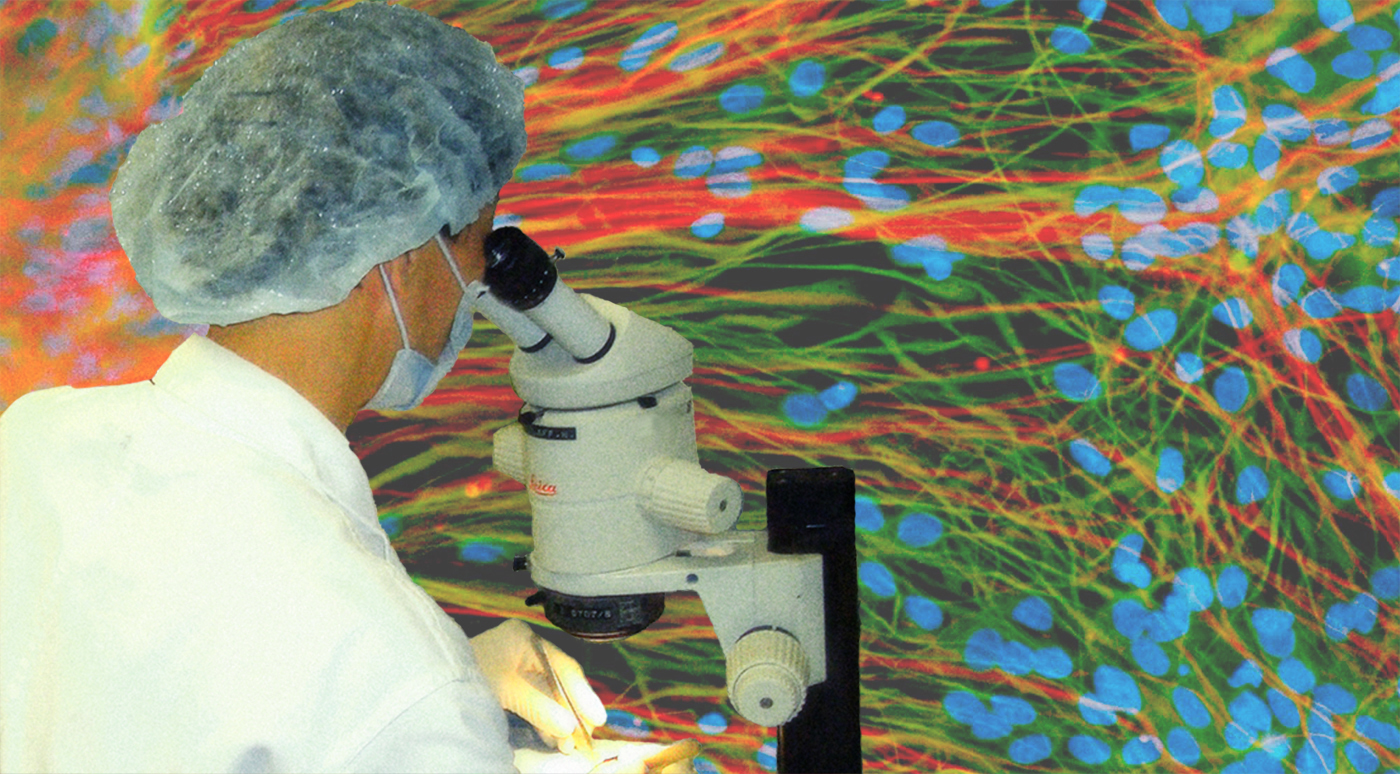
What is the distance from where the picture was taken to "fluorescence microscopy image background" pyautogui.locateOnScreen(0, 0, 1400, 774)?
1.22 m

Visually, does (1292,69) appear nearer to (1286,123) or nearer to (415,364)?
(1286,123)

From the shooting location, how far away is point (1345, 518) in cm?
123

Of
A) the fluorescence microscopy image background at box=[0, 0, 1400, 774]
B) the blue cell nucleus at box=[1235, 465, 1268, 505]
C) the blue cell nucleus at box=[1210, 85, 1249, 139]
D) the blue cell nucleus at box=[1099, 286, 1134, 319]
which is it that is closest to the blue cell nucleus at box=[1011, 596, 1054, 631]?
the fluorescence microscopy image background at box=[0, 0, 1400, 774]

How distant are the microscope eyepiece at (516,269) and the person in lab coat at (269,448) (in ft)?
0.06

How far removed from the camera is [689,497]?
3.54 feet

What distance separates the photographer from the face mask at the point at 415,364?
969 mm

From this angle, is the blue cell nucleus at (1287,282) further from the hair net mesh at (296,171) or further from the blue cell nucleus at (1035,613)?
the hair net mesh at (296,171)

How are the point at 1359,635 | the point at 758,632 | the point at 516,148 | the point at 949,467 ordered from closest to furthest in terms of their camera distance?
the point at 516,148, the point at 758,632, the point at 1359,635, the point at 949,467

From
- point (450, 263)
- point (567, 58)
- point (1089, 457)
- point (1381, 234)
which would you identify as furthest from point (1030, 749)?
point (567, 58)

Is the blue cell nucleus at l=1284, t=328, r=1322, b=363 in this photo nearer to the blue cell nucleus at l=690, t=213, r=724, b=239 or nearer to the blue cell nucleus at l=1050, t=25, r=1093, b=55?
the blue cell nucleus at l=1050, t=25, r=1093, b=55

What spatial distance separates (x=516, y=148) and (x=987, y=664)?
2.88 ft

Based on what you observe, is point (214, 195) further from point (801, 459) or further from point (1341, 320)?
point (1341, 320)

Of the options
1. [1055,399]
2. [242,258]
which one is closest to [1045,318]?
[1055,399]

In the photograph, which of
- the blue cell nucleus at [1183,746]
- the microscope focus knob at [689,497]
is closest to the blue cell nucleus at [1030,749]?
the blue cell nucleus at [1183,746]
